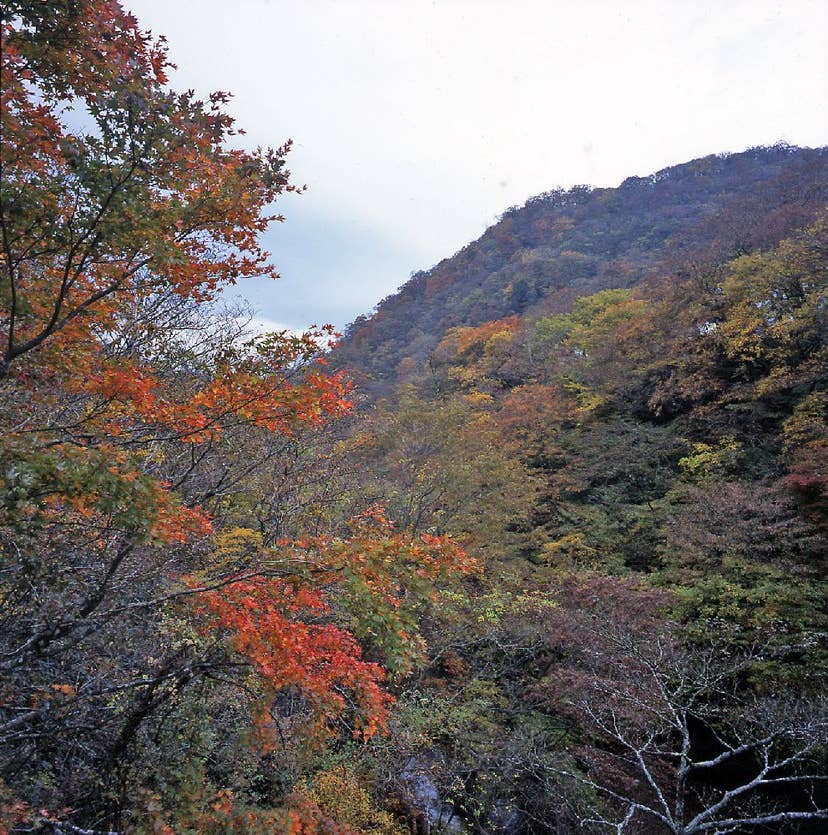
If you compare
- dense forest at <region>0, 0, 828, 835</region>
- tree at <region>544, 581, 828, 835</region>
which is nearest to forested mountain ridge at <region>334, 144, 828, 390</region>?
dense forest at <region>0, 0, 828, 835</region>

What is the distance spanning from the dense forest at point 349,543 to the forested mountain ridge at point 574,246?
38.9 feet

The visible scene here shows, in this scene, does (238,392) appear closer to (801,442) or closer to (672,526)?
(672,526)

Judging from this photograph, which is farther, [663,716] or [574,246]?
[574,246]

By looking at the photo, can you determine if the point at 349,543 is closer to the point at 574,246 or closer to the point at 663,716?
the point at 663,716

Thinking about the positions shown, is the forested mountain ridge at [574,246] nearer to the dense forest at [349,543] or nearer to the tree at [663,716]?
the dense forest at [349,543]

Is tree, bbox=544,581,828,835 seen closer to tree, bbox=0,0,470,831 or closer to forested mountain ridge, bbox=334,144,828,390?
tree, bbox=0,0,470,831

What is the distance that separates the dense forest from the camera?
302 centimetres

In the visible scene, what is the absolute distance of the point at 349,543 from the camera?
3.90 meters

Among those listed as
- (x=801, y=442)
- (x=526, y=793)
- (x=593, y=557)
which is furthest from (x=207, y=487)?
(x=801, y=442)

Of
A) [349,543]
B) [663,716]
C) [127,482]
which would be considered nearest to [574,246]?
[663,716]

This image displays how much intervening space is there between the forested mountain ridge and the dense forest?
1184 centimetres

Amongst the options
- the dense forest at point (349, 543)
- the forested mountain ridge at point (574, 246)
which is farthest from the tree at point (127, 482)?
the forested mountain ridge at point (574, 246)

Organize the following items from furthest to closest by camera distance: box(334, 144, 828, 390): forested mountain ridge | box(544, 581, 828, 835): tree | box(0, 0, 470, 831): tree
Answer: box(334, 144, 828, 390): forested mountain ridge
box(544, 581, 828, 835): tree
box(0, 0, 470, 831): tree

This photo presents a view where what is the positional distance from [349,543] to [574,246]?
4699 cm
